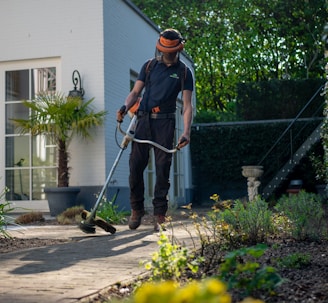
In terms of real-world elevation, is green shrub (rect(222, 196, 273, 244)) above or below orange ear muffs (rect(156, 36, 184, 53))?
below

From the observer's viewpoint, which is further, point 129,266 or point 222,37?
point 222,37

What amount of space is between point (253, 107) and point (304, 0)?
518cm

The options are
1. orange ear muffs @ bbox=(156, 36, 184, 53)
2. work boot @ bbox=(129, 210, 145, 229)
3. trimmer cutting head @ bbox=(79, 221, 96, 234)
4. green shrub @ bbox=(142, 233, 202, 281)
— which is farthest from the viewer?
work boot @ bbox=(129, 210, 145, 229)

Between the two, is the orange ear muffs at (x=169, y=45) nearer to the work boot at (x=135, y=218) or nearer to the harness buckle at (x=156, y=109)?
the harness buckle at (x=156, y=109)

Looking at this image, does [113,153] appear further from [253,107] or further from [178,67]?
[253,107]

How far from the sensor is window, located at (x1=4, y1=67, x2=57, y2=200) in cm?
890

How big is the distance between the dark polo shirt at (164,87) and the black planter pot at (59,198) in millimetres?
3051

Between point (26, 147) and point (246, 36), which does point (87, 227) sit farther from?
point (246, 36)

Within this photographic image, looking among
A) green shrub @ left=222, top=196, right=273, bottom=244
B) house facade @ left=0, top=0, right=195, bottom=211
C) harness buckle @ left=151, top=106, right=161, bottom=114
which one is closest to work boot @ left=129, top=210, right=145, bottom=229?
harness buckle @ left=151, top=106, right=161, bottom=114

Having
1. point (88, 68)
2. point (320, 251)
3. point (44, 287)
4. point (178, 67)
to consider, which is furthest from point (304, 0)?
point (44, 287)

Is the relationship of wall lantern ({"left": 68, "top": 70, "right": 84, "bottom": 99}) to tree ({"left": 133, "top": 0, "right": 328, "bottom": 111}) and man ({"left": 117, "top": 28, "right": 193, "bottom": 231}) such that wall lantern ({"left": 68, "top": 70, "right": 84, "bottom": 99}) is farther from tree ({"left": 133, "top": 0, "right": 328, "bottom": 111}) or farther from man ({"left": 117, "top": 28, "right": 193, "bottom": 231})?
tree ({"left": 133, "top": 0, "right": 328, "bottom": 111})

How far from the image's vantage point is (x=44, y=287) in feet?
8.73

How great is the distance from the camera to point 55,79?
29.8 ft

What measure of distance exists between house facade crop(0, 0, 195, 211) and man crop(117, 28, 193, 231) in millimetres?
3153
